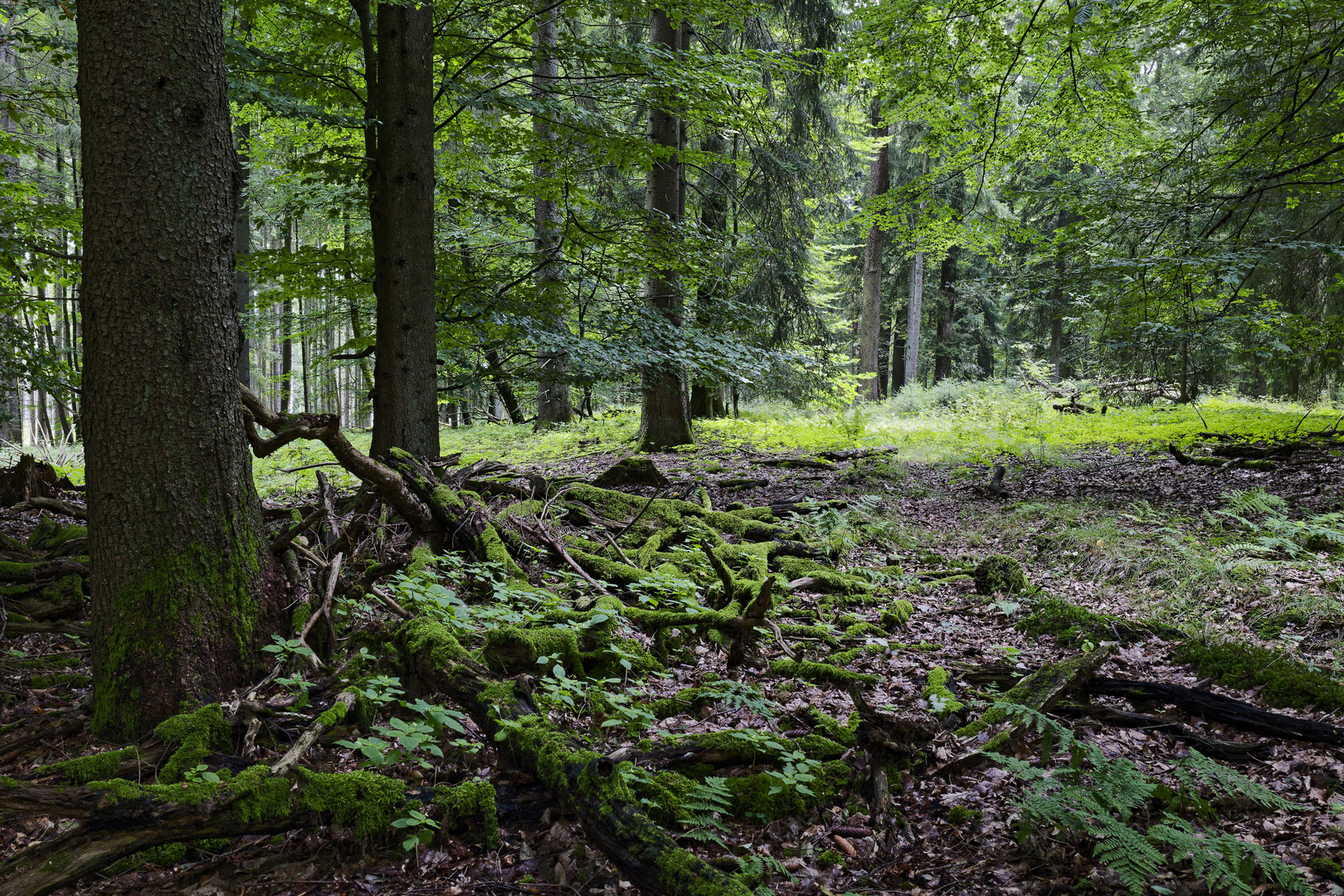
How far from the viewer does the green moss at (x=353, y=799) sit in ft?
6.73

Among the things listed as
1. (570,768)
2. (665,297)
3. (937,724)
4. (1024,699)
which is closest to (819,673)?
(937,724)

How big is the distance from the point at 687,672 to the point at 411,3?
16.2 ft

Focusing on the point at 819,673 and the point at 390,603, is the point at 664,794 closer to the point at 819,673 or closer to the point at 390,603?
the point at 819,673

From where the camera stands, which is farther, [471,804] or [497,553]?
[497,553]

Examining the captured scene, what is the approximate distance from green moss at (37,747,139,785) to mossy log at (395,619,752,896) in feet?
3.17

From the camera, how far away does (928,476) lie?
9.09m

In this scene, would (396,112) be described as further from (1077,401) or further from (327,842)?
(1077,401)

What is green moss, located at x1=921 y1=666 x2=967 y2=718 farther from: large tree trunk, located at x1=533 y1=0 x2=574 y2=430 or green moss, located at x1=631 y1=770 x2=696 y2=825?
large tree trunk, located at x1=533 y1=0 x2=574 y2=430

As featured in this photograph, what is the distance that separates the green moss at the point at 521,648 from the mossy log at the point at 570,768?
24cm

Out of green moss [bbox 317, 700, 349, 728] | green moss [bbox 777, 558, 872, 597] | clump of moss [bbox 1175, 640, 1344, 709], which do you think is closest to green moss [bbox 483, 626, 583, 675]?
green moss [bbox 317, 700, 349, 728]

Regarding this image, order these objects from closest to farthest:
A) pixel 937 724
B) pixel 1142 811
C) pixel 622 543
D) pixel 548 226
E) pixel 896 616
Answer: pixel 1142 811 < pixel 937 724 < pixel 896 616 < pixel 622 543 < pixel 548 226

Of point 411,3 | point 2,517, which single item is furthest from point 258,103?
point 2,517

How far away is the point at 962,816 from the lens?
2396mm

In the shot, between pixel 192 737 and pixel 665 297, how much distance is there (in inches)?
325
